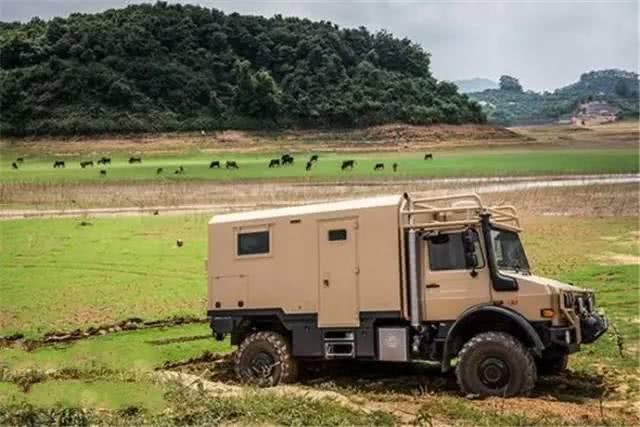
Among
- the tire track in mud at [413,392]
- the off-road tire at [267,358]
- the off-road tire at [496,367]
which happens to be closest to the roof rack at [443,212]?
the off-road tire at [496,367]

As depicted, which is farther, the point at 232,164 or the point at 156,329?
the point at 232,164

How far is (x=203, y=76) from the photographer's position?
326ft

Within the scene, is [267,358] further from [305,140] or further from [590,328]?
[305,140]

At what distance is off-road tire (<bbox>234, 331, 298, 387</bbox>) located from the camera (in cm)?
1574

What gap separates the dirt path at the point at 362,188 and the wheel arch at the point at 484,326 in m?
26.6

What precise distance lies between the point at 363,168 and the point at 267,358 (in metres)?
49.2

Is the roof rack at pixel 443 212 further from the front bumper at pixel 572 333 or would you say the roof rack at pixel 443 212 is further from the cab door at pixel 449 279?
the front bumper at pixel 572 333

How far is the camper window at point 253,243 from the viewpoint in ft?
53.9

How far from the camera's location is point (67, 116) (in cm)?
8069

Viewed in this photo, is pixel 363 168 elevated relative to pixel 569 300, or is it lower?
elevated

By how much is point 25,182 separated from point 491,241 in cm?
4281

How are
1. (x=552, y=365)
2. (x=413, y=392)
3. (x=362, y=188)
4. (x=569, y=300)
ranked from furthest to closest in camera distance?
(x=362, y=188)
(x=552, y=365)
(x=413, y=392)
(x=569, y=300)

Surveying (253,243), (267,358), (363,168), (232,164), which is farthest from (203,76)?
(267,358)

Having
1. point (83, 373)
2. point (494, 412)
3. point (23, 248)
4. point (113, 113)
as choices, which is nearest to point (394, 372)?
point (494, 412)
